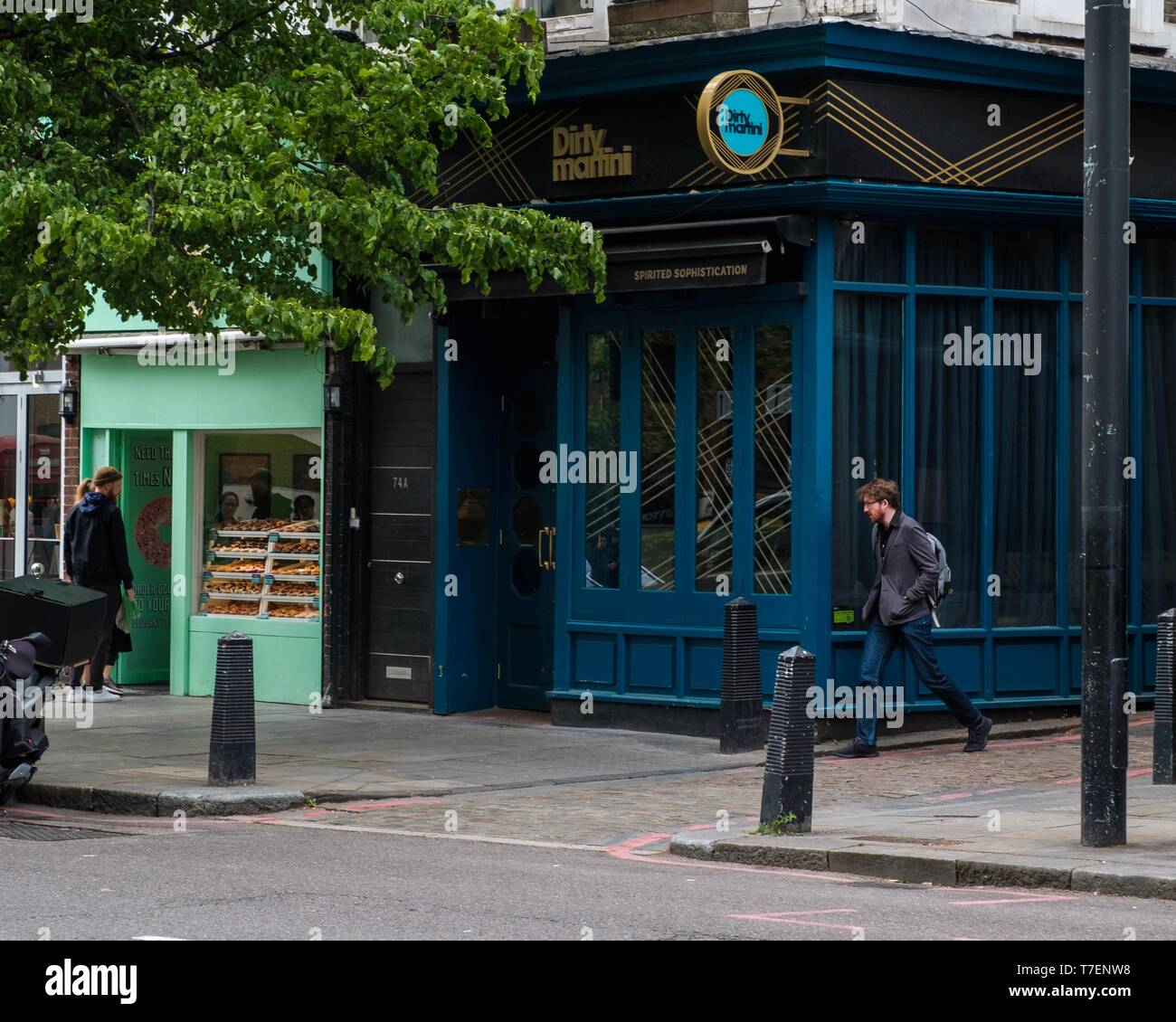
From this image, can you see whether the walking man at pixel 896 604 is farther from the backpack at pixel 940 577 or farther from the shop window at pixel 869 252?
the shop window at pixel 869 252

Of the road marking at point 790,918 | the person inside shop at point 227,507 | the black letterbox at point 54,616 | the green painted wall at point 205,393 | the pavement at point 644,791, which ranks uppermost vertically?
Answer: the green painted wall at point 205,393

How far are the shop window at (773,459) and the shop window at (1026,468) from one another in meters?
1.71

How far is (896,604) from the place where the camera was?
13.5m

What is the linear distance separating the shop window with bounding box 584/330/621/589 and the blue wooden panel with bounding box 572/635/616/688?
0.44 metres

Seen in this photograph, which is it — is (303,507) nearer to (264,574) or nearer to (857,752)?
(264,574)

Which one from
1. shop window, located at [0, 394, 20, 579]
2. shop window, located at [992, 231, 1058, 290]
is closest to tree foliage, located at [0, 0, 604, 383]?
shop window, located at [992, 231, 1058, 290]

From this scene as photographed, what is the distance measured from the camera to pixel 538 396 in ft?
54.2

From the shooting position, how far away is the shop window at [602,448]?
15.4m

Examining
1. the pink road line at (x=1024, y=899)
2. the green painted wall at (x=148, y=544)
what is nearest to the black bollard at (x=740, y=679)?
the pink road line at (x=1024, y=899)

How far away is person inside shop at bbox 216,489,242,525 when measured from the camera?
59.7 feet

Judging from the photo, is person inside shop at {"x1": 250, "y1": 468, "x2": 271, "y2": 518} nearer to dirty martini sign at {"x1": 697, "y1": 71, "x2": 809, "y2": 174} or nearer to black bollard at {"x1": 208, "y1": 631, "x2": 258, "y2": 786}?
dirty martini sign at {"x1": 697, "y1": 71, "x2": 809, "y2": 174}
